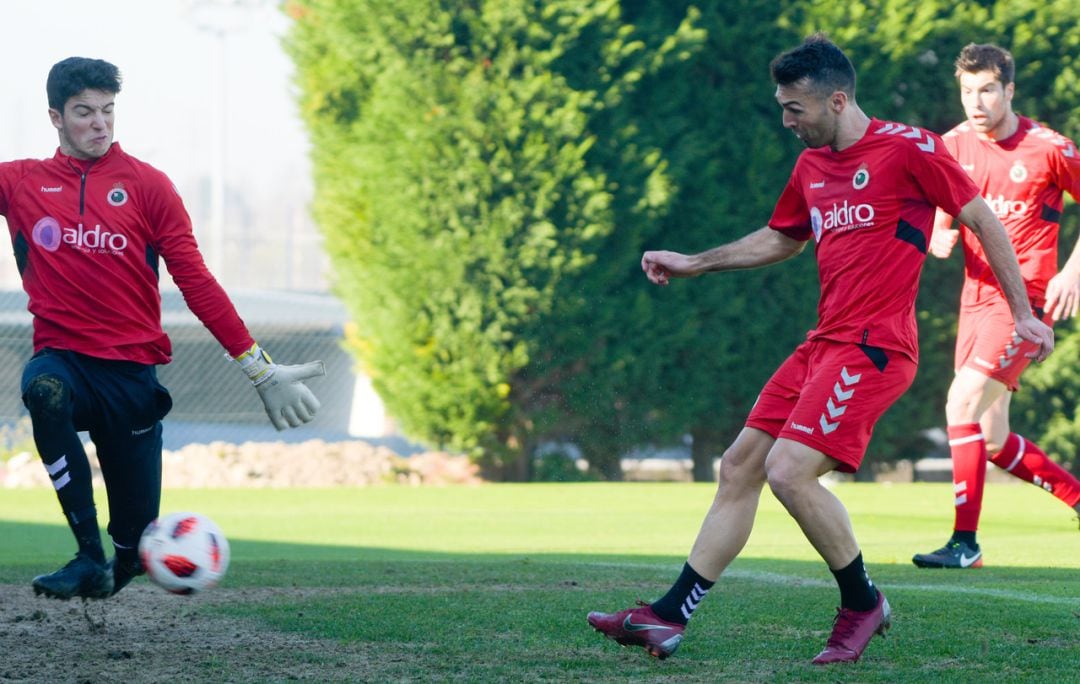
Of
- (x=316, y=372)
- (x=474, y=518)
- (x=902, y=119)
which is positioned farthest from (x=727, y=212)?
(x=316, y=372)

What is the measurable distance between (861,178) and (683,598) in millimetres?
1666

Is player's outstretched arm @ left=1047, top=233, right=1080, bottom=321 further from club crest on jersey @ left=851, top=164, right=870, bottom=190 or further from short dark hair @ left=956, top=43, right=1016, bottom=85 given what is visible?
club crest on jersey @ left=851, top=164, right=870, bottom=190

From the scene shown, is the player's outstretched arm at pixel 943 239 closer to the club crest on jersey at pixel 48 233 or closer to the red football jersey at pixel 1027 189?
the red football jersey at pixel 1027 189

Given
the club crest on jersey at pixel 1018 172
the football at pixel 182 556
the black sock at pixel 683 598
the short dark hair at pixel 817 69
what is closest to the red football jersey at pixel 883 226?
the short dark hair at pixel 817 69

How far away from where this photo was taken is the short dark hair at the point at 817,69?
530 centimetres

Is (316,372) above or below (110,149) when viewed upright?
below

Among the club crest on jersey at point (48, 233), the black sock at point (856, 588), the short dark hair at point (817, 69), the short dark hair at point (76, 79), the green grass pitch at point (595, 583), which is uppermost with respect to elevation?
the short dark hair at point (817, 69)

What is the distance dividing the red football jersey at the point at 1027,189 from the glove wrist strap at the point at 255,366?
13.8 feet

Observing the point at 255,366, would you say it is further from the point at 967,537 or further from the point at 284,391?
the point at 967,537

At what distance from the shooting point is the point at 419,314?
15.6m

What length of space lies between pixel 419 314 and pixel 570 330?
5.30 feet

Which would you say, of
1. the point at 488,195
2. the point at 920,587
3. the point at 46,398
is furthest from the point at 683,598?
the point at 488,195

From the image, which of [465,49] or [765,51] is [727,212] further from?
[465,49]

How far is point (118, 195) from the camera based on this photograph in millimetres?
5914
